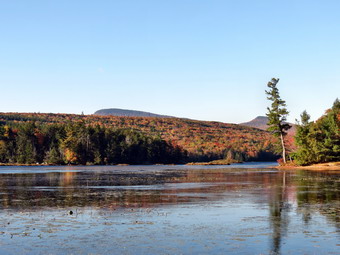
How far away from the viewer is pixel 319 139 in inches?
3826

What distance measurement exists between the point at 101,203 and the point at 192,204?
6.13m

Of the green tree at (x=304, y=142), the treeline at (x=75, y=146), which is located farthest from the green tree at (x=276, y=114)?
the treeline at (x=75, y=146)

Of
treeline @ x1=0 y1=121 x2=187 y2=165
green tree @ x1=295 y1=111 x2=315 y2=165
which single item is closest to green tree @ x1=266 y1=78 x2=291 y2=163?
green tree @ x1=295 y1=111 x2=315 y2=165

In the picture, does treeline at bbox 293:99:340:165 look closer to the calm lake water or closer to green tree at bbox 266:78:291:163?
green tree at bbox 266:78:291:163

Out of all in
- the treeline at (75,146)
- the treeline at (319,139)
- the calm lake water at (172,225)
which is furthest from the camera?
the treeline at (75,146)

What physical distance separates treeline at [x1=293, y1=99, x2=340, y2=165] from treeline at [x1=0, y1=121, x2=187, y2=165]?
8088cm

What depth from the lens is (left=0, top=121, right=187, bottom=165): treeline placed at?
157 m

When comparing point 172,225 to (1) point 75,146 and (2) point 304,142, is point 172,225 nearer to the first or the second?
(2) point 304,142

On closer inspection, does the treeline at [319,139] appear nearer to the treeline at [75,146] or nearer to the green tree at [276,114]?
the green tree at [276,114]

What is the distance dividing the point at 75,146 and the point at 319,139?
89.1 metres

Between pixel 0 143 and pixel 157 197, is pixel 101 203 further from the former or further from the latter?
pixel 0 143

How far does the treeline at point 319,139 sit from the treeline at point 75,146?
8088cm

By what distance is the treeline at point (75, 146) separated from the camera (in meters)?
157

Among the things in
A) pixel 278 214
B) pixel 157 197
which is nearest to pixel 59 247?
pixel 278 214
